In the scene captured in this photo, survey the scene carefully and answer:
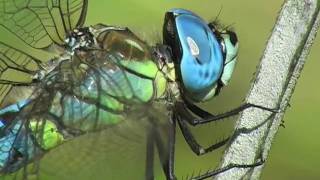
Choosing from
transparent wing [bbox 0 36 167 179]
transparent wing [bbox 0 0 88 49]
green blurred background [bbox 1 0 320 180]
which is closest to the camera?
transparent wing [bbox 0 36 167 179]

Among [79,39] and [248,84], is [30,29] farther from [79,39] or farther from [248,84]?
[248,84]

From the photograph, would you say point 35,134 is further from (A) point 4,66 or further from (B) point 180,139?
(B) point 180,139

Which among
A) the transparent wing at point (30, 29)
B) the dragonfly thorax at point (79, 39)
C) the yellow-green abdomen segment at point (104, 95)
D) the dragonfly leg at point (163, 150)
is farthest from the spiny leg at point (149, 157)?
the transparent wing at point (30, 29)

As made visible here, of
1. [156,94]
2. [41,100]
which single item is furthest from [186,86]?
[41,100]

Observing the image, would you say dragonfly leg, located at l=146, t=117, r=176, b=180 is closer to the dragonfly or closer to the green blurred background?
the dragonfly

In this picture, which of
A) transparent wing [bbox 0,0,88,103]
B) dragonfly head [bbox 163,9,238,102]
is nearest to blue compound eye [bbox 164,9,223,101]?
dragonfly head [bbox 163,9,238,102]

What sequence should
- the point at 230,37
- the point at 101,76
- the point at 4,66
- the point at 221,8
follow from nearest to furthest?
the point at 101,76, the point at 230,37, the point at 4,66, the point at 221,8

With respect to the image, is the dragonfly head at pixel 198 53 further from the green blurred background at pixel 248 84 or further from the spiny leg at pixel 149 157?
the green blurred background at pixel 248 84
